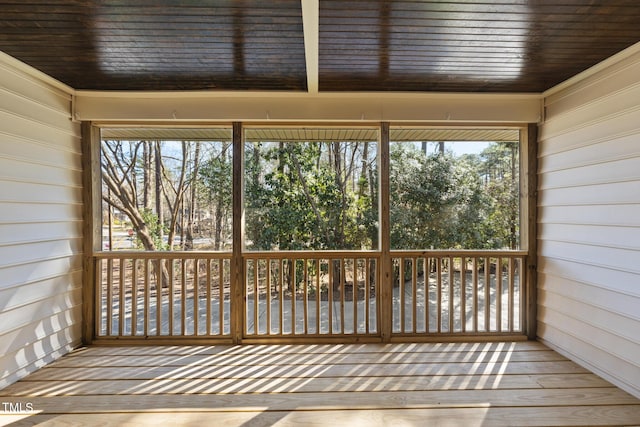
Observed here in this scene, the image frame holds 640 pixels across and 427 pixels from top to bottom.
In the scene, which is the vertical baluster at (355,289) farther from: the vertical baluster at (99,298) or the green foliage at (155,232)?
the vertical baluster at (99,298)

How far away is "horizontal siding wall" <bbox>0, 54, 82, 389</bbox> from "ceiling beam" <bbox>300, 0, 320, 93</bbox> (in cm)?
213

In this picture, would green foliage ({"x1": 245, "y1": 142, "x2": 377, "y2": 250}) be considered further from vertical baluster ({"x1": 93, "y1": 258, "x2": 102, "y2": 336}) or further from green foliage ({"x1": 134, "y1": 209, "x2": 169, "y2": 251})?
vertical baluster ({"x1": 93, "y1": 258, "x2": 102, "y2": 336})

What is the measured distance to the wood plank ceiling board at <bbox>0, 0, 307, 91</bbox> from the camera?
65.4 inches

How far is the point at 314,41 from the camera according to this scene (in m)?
1.83

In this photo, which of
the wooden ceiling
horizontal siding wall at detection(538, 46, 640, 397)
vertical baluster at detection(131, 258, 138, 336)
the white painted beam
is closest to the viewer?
the wooden ceiling

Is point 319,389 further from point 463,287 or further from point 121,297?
point 121,297

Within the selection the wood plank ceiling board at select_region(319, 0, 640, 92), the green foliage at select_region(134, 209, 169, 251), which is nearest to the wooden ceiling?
the wood plank ceiling board at select_region(319, 0, 640, 92)

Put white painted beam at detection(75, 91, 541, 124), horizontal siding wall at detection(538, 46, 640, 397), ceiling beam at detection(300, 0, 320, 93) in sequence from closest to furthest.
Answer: ceiling beam at detection(300, 0, 320, 93), horizontal siding wall at detection(538, 46, 640, 397), white painted beam at detection(75, 91, 541, 124)

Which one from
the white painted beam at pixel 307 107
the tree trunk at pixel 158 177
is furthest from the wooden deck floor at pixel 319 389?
the white painted beam at pixel 307 107

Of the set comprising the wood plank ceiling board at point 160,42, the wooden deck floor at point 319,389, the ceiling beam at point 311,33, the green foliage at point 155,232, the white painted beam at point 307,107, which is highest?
the wood plank ceiling board at point 160,42

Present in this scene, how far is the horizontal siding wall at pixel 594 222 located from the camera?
2.03 meters

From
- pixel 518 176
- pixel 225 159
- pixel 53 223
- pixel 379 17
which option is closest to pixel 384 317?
pixel 518 176

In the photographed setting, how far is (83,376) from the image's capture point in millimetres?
2223

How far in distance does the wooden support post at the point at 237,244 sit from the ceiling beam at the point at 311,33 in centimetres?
93
